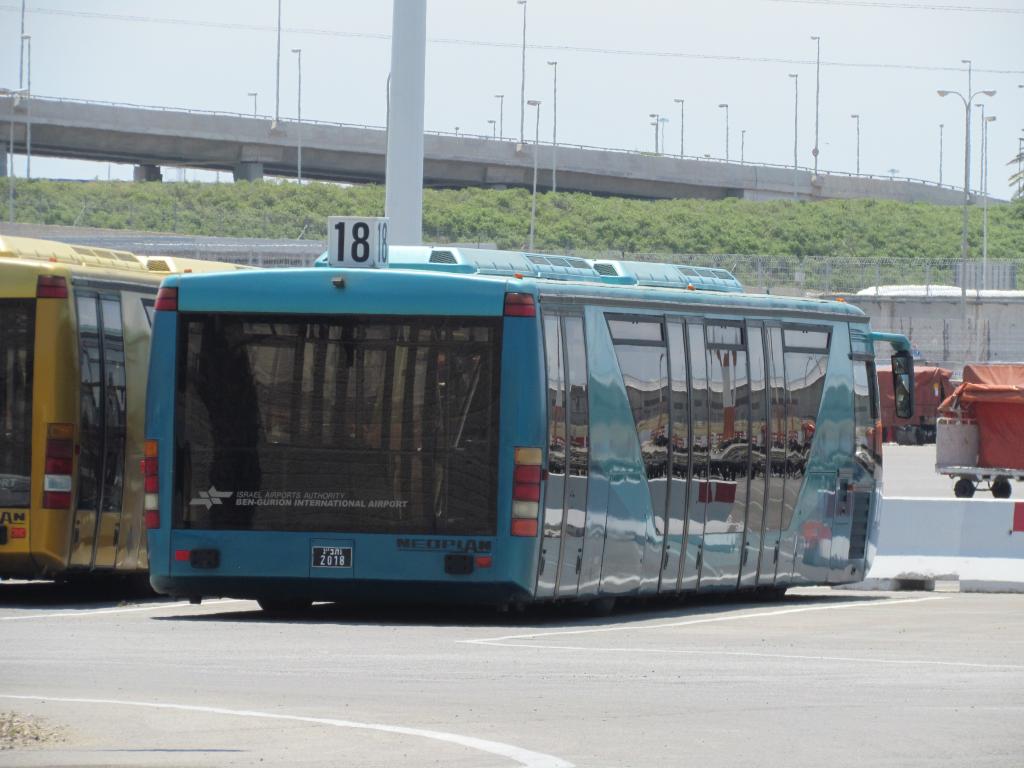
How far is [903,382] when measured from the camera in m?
21.5

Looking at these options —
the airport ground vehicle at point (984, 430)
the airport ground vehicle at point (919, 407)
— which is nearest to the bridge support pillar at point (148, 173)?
the airport ground vehicle at point (919, 407)

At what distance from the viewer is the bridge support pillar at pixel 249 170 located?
405 feet

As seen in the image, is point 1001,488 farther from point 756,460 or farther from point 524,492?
point 524,492

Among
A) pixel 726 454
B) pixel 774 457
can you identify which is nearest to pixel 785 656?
pixel 726 454

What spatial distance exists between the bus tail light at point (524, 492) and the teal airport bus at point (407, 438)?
0.01 metres

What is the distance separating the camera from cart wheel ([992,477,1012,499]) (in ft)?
140

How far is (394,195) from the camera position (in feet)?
105

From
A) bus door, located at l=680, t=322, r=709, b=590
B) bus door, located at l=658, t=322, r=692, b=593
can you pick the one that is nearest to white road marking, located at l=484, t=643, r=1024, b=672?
bus door, located at l=658, t=322, r=692, b=593

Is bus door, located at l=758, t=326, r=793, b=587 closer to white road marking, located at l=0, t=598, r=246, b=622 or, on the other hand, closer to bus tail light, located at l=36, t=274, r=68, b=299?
white road marking, located at l=0, t=598, r=246, b=622

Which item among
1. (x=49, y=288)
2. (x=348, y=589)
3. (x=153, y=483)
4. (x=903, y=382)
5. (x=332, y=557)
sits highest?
(x=49, y=288)

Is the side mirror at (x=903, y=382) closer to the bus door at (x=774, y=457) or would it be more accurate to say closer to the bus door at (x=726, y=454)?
the bus door at (x=774, y=457)

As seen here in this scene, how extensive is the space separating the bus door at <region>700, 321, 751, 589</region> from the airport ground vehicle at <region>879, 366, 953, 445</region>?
47715 mm

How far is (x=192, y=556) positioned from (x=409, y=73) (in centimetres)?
1737

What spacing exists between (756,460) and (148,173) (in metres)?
117
